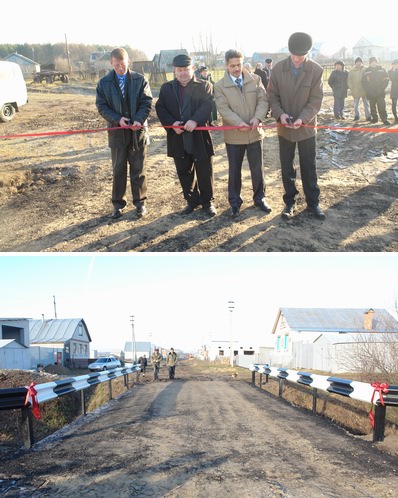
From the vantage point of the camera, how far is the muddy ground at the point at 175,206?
7.25m

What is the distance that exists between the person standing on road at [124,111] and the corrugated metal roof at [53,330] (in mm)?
40013

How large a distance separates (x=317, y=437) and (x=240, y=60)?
203 inches

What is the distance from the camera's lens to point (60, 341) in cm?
4469

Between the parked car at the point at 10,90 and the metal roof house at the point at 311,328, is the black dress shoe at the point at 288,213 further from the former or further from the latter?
the metal roof house at the point at 311,328

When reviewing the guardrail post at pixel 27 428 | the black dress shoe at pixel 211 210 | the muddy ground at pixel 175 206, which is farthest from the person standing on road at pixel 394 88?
the guardrail post at pixel 27 428

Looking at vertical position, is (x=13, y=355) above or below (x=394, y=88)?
below

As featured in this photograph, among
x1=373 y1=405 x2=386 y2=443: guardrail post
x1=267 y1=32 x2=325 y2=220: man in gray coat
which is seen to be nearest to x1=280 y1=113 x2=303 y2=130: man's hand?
x1=267 y1=32 x2=325 y2=220: man in gray coat

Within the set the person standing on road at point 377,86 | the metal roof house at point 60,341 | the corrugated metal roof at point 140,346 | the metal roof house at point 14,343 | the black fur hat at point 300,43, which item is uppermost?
the person standing on road at point 377,86

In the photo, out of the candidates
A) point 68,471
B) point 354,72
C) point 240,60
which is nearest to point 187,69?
point 240,60

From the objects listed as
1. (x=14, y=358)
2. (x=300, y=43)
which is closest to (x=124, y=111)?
(x=300, y=43)

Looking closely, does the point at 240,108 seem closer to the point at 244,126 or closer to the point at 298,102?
the point at 244,126

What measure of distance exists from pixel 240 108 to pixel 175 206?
2.07 metres

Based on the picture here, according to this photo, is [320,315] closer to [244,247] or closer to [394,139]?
[394,139]

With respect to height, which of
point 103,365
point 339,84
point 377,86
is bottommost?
point 103,365
